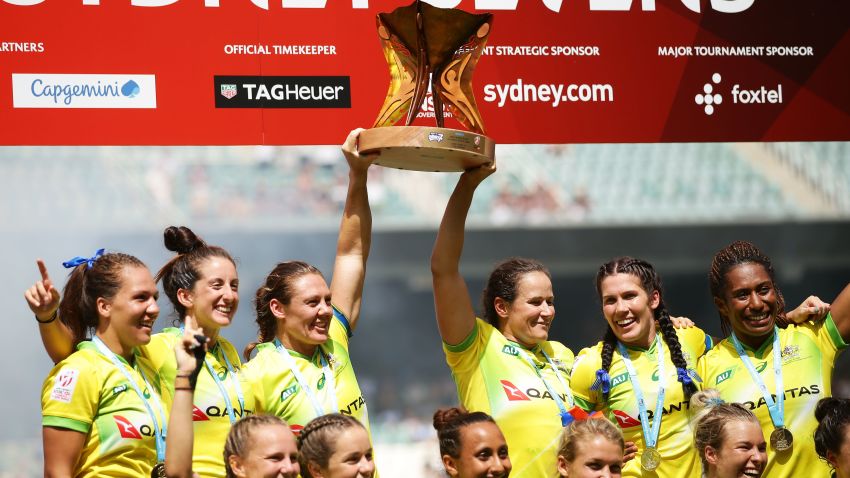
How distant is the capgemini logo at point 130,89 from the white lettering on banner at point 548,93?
158 centimetres

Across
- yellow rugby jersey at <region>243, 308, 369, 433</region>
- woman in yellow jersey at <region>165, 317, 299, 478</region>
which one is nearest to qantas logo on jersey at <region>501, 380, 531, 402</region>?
yellow rugby jersey at <region>243, 308, 369, 433</region>

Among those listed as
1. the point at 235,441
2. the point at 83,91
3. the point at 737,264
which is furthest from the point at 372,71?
the point at 235,441

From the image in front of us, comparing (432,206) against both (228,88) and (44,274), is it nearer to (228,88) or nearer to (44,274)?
(228,88)

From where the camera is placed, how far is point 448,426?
3779 millimetres

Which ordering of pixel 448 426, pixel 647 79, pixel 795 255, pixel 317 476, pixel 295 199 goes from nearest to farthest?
pixel 317 476 < pixel 448 426 < pixel 647 79 < pixel 295 199 < pixel 795 255

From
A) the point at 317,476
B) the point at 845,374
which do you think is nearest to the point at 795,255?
the point at 845,374

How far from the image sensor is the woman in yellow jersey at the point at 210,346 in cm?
393

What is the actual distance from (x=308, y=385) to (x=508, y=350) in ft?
2.51

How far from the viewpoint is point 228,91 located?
5184 mm

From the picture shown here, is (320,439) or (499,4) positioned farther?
(499,4)

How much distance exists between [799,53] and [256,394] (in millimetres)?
3247

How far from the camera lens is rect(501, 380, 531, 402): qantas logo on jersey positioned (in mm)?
4184

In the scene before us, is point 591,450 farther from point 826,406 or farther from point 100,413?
point 100,413

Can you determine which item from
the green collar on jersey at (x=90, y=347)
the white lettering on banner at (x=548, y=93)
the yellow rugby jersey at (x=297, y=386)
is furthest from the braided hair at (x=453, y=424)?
the white lettering on banner at (x=548, y=93)
